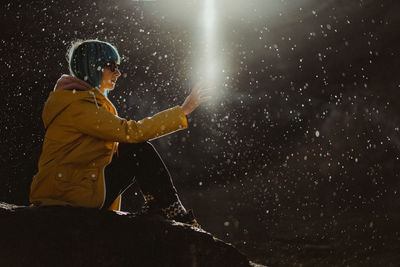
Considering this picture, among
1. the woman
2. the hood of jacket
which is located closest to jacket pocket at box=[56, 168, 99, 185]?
the woman

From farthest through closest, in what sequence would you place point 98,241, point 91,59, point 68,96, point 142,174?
point 142,174
point 91,59
point 68,96
point 98,241

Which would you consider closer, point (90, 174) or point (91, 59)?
point (90, 174)

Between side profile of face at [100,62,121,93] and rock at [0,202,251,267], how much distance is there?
106 cm

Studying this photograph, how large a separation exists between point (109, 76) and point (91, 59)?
22cm

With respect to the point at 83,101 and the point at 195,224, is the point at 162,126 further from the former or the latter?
the point at 195,224

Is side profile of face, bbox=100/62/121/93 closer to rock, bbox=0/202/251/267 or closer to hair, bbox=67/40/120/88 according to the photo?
hair, bbox=67/40/120/88

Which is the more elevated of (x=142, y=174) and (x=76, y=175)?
(x=142, y=174)

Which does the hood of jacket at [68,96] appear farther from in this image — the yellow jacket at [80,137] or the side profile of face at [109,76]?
the side profile of face at [109,76]

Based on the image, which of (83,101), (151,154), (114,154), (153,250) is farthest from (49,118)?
(153,250)

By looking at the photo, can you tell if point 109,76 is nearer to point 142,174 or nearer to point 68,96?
point 68,96

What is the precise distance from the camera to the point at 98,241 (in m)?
3.27

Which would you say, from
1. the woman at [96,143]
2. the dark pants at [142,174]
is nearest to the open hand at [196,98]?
the woman at [96,143]

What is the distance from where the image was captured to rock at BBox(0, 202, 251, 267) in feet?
10.4

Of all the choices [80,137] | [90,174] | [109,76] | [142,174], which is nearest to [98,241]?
[90,174]
